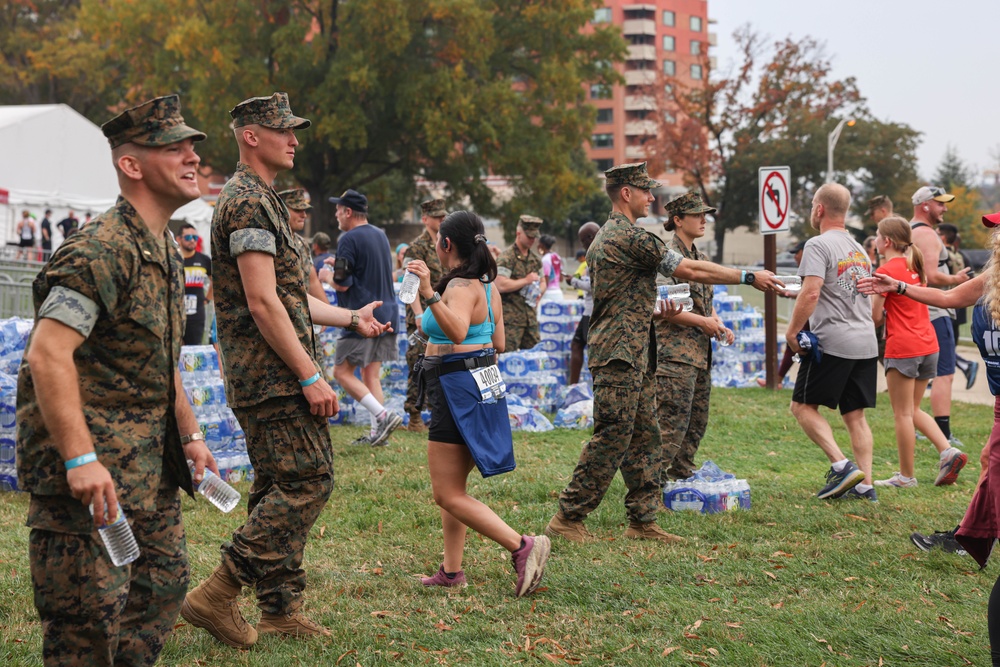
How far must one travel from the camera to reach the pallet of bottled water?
7.12 metres

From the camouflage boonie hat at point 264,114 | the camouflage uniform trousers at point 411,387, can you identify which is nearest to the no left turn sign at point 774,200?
the camouflage uniform trousers at point 411,387

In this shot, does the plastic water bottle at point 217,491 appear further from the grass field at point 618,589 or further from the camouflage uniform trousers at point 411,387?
the camouflage uniform trousers at point 411,387

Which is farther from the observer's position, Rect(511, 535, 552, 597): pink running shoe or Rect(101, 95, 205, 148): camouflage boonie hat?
Rect(511, 535, 552, 597): pink running shoe

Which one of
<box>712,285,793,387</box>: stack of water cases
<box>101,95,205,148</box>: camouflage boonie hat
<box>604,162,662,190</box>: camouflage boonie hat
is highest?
<box>101,95,205,148</box>: camouflage boonie hat

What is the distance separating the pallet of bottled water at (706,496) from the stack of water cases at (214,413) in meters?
3.21

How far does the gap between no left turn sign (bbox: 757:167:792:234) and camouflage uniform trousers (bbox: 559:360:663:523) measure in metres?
7.67

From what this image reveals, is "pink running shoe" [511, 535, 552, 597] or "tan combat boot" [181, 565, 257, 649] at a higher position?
"tan combat boot" [181, 565, 257, 649]

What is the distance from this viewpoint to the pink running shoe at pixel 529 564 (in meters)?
5.24

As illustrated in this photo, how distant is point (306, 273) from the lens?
4.80 meters

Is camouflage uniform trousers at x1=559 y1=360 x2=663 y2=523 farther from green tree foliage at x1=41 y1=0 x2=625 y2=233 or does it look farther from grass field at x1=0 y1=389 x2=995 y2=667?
green tree foliage at x1=41 y1=0 x2=625 y2=233

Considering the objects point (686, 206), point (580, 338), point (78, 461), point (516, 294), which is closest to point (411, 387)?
point (516, 294)

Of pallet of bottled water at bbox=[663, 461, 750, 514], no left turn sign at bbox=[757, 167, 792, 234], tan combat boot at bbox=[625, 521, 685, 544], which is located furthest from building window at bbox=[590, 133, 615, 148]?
tan combat boot at bbox=[625, 521, 685, 544]

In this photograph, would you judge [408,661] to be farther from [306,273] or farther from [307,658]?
[306,273]

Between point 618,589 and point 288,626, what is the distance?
174cm
